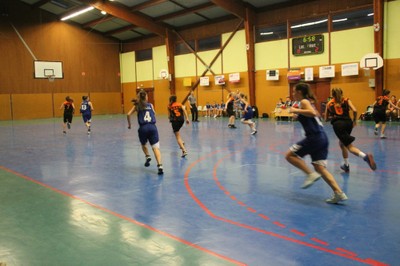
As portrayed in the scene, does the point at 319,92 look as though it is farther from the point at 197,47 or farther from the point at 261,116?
the point at 197,47

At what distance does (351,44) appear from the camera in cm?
2169

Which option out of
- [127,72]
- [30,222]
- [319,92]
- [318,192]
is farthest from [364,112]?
[127,72]

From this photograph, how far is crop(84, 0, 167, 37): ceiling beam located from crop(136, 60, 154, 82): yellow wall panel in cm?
482

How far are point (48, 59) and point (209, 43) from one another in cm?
1511

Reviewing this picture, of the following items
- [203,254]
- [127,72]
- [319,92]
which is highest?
[127,72]

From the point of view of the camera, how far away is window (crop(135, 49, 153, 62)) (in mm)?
35078

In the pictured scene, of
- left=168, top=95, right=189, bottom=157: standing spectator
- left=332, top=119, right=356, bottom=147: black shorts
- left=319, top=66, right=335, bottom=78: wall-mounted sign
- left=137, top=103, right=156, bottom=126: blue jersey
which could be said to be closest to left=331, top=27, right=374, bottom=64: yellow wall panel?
left=319, top=66, right=335, bottom=78: wall-mounted sign

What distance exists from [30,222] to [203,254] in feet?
8.86

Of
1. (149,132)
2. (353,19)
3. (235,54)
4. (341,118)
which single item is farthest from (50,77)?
(341,118)

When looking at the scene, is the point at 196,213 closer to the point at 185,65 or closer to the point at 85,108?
the point at 85,108

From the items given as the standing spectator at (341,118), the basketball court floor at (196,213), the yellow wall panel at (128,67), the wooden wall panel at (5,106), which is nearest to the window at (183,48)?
the yellow wall panel at (128,67)

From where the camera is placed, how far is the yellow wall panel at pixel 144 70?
35206mm

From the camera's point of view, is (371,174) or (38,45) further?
(38,45)

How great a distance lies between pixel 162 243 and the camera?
424 centimetres
